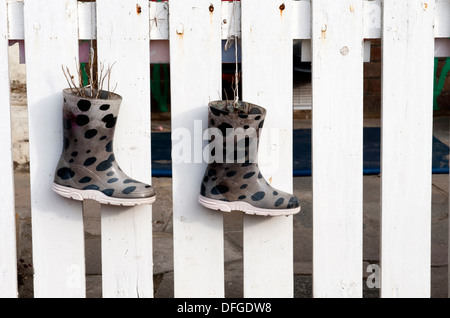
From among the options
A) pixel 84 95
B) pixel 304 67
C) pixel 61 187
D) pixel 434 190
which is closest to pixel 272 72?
pixel 84 95

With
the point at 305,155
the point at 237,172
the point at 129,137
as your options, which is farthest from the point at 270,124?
the point at 305,155

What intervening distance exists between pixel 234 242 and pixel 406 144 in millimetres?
1736

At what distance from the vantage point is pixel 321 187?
2.11 meters

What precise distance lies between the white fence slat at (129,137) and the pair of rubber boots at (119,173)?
68mm

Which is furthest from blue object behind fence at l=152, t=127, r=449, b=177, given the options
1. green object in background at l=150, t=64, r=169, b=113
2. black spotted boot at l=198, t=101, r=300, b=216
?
green object in background at l=150, t=64, r=169, b=113

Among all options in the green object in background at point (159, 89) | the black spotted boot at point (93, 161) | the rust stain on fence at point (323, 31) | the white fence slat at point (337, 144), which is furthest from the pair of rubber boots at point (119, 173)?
the green object in background at point (159, 89)

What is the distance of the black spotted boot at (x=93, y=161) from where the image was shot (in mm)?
1959

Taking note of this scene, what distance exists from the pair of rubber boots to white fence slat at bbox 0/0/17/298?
6.2 inches

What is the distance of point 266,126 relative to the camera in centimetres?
209

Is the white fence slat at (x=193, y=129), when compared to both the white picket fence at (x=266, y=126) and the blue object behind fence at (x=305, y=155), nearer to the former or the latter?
the white picket fence at (x=266, y=126)

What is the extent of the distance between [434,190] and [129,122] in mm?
3337

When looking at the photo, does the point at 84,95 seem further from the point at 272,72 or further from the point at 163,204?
the point at 163,204

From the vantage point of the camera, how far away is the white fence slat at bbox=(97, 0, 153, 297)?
202 cm

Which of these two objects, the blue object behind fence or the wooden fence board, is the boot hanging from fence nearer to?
the wooden fence board
